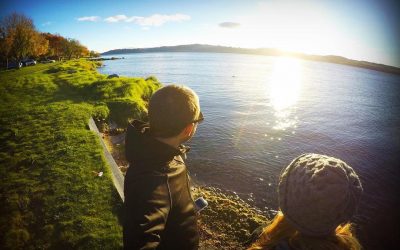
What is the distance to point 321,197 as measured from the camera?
2053mm

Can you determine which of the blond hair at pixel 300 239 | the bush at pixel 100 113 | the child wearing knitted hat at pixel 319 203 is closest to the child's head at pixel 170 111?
the child wearing knitted hat at pixel 319 203

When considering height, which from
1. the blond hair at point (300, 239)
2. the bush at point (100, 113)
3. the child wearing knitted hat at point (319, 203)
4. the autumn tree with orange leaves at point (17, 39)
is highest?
the autumn tree with orange leaves at point (17, 39)

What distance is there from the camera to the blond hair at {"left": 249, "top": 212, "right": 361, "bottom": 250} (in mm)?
2092

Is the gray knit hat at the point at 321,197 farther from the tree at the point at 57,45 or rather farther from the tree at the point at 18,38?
the tree at the point at 57,45

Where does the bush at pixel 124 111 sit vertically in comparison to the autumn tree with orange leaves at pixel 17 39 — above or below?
below

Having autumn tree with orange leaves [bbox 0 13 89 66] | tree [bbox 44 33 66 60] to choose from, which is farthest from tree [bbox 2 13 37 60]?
tree [bbox 44 33 66 60]

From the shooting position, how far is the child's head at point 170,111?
9.31ft

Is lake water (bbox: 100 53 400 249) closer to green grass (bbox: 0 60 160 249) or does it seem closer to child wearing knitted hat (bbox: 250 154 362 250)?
green grass (bbox: 0 60 160 249)

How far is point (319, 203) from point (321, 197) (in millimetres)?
50

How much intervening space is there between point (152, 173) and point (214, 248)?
269 inches

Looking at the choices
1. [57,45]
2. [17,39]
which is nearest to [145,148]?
[17,39]

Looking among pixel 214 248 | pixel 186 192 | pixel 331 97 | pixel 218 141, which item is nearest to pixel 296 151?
pixel 218 141

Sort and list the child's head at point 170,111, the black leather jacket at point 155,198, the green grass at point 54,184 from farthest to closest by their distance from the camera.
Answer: the green grass at point 54,184
the child's head at point 170,111
the black leather jacket at point 155,198

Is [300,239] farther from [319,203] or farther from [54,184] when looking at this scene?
[54,184]
